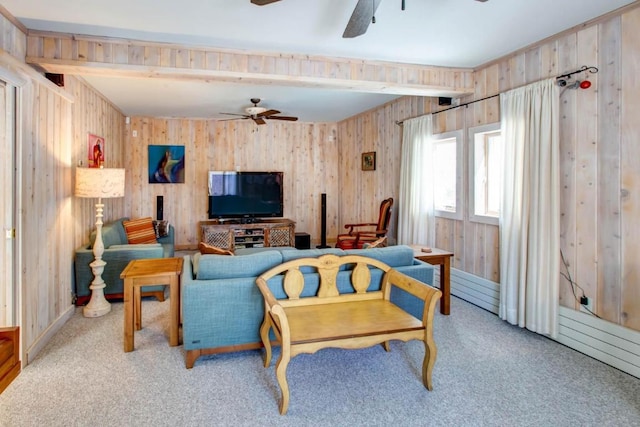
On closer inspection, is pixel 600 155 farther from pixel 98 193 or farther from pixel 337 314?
pixel 98 193

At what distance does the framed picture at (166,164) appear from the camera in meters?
7.05

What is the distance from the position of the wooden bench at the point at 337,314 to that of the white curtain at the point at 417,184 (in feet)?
6.69

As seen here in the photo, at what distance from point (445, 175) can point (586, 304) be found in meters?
2.34

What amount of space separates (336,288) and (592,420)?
174cm

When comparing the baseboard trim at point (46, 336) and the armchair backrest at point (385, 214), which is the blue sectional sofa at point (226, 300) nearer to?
the baseboard trim at point (46, 336)

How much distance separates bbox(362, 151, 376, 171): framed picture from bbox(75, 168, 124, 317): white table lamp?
4.00 meters

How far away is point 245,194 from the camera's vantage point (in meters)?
7.07

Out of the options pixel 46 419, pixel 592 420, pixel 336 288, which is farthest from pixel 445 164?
pixel 46 419

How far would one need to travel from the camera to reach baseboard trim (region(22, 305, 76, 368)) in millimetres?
2760

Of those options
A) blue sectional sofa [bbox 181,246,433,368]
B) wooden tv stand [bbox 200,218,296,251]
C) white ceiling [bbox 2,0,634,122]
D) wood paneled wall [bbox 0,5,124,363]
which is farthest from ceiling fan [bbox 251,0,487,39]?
wooden tv stand [bbox 200,218,296,251]

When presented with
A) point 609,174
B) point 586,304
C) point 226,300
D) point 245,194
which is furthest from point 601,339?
point 245,194

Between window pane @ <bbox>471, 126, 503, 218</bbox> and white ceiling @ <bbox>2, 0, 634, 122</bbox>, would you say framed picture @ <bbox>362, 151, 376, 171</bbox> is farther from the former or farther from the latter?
white ceiling @ <bbox>2, 0, 634, 122</bbox>


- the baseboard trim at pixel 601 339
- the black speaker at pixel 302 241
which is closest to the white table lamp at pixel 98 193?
the black speaker at pixel 302 241

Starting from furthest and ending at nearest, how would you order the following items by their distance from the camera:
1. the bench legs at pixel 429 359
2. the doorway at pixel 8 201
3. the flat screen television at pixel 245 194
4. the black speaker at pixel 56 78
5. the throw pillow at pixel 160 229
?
the flat screen television at pixel 245 194, the throw pillow at pixel 160 229, the black speaker at pixel 56 78, the doorway at pixel 8 201, the bench legs at pixel 429 359
